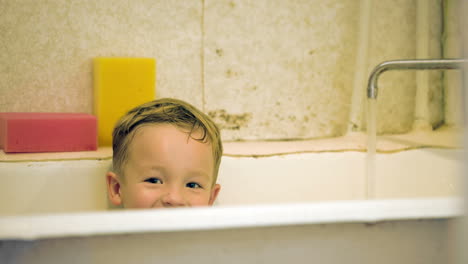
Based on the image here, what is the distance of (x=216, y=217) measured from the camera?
0.51 metres

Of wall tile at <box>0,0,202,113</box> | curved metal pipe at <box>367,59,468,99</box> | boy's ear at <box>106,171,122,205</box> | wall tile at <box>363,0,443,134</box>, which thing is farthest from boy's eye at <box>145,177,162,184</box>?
wall tile at <box>363,0,443,134</box>

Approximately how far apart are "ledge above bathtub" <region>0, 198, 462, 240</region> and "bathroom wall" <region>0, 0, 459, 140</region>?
2.81 feet

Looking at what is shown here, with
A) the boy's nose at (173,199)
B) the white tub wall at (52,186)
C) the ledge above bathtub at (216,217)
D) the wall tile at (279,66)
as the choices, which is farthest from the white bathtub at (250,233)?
the wall tile at (279,66)

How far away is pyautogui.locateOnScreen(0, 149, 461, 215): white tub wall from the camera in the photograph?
3.41ft

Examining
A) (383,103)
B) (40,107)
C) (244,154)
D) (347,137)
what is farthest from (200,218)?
(383,103)

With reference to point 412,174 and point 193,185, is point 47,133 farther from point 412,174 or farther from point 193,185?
point 412,174

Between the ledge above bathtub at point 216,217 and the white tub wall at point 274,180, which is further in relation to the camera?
the white tub wall at point 274,180

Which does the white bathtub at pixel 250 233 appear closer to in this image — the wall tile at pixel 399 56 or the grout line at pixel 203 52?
the grout line at pixel 203 52

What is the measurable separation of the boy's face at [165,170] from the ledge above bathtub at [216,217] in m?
0.33

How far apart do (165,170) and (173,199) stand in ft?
0.23

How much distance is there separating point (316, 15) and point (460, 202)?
115 centimetres

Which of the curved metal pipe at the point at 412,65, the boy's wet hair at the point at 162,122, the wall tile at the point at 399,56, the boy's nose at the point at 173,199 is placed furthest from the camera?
the wall tile at the point at 399,56

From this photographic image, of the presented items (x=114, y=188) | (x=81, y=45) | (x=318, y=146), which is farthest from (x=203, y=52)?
(x=114, y=188)

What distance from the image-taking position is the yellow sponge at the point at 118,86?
1.20 m
